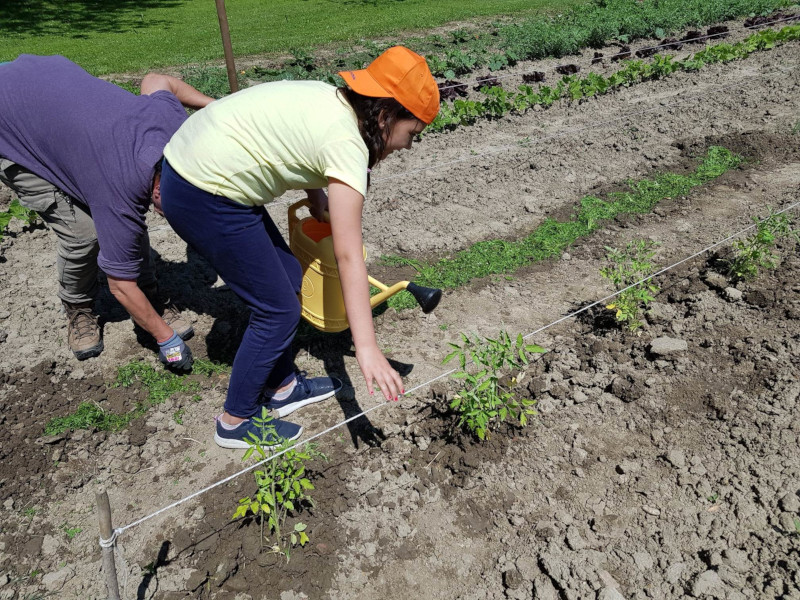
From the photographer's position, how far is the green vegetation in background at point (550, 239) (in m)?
3.92

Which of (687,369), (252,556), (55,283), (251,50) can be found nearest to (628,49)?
(251,50)

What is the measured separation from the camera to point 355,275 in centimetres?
193

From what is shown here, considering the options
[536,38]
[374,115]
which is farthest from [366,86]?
[536,38]

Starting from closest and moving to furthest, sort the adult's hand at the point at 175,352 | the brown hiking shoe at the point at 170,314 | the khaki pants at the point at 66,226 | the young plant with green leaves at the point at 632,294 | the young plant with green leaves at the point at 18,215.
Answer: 1. the khaki pants at the point at 66,226
2. the adult's hand at the point at 175,352
3. the young plant with green leaves at the point at 632,294
4. the brown hiking shoe at the point at 170,314
5. the young plant with green leaves at the point at 18,215

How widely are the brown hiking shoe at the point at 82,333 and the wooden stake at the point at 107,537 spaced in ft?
5.29

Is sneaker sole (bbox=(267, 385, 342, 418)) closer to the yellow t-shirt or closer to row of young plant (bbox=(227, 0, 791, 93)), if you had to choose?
the yellow t-shirt

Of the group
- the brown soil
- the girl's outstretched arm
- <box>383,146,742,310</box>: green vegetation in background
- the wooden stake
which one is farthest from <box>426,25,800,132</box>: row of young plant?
the wooden stake

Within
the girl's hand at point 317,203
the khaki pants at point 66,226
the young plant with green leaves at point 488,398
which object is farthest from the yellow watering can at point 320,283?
the khaki pants at point 66,226

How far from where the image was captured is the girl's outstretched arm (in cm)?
187

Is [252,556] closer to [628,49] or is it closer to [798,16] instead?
[628,49]

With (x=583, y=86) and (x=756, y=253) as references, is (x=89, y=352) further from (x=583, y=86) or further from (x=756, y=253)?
(x=583, y=86)

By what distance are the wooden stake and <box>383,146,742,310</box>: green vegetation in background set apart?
2056mm

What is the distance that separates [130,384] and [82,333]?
415 mm

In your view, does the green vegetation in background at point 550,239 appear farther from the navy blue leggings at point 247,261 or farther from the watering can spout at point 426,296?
the navy blue leggings at point 247,261
